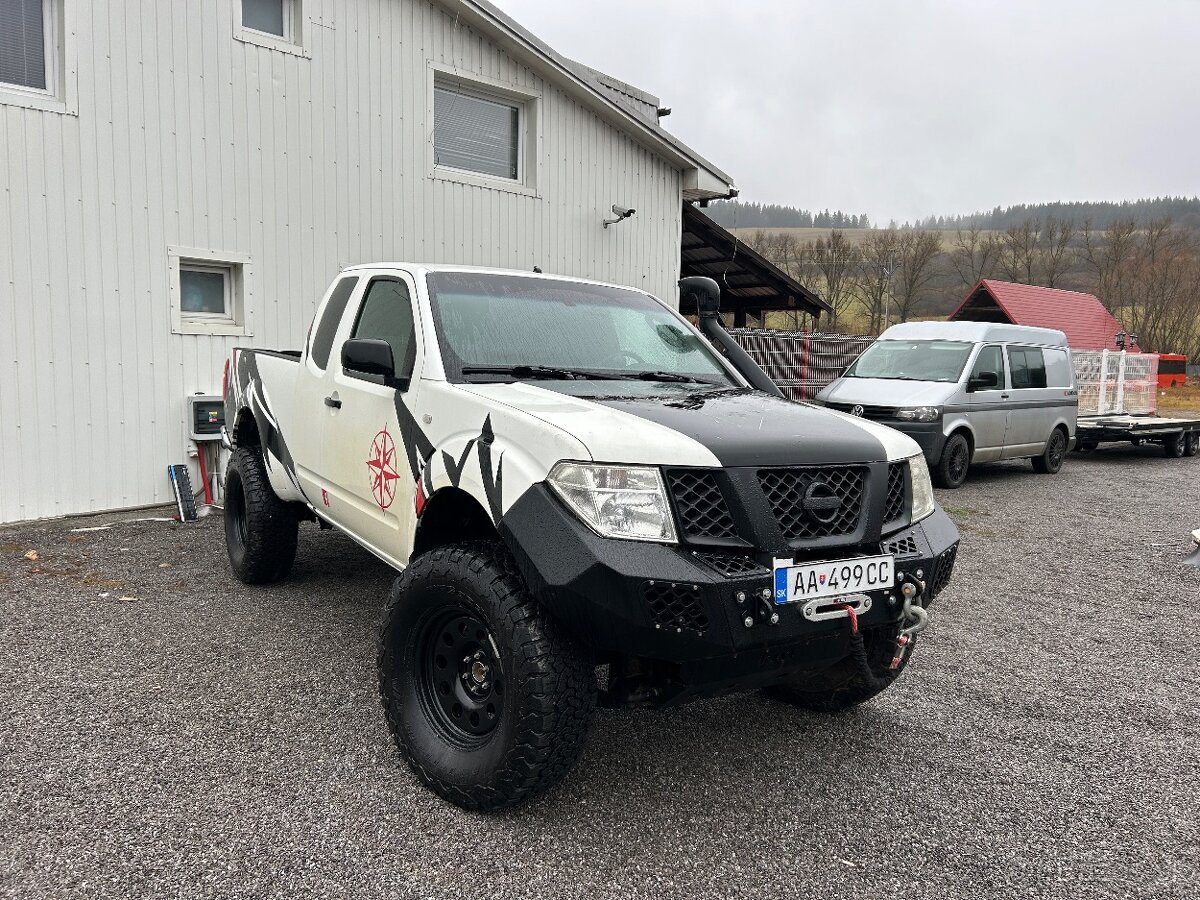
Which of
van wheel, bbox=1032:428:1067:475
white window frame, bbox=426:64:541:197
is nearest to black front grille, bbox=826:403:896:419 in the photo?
van wheel, bbox=1032:428:1067:475

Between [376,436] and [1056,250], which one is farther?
[1056,250]

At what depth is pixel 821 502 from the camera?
279 cm

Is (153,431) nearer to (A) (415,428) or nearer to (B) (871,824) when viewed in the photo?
(A) (415,428)

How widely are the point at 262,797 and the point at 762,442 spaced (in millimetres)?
2122

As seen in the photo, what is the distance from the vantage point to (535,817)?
290 centimetres

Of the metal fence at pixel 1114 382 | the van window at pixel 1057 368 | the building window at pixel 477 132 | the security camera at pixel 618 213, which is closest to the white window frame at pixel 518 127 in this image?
the building window at pixel 477 132

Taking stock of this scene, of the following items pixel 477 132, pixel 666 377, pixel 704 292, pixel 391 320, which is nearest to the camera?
pixel 666 377

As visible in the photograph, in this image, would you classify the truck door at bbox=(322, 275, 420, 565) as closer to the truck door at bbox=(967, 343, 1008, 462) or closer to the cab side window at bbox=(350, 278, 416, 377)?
the cab side window at bbox=(350, 278, 416, 377)

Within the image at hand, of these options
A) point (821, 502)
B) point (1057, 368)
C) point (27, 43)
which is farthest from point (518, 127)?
point (821, 502)

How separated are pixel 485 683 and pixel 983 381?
989 centimetres

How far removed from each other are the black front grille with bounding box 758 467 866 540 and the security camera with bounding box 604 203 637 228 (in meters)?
8.49

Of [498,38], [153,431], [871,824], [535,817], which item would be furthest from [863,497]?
[498,38]

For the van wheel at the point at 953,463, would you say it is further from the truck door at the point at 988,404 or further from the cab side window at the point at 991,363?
the cab side window at the point at 991,363

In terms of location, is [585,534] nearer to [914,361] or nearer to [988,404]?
[988,404]
